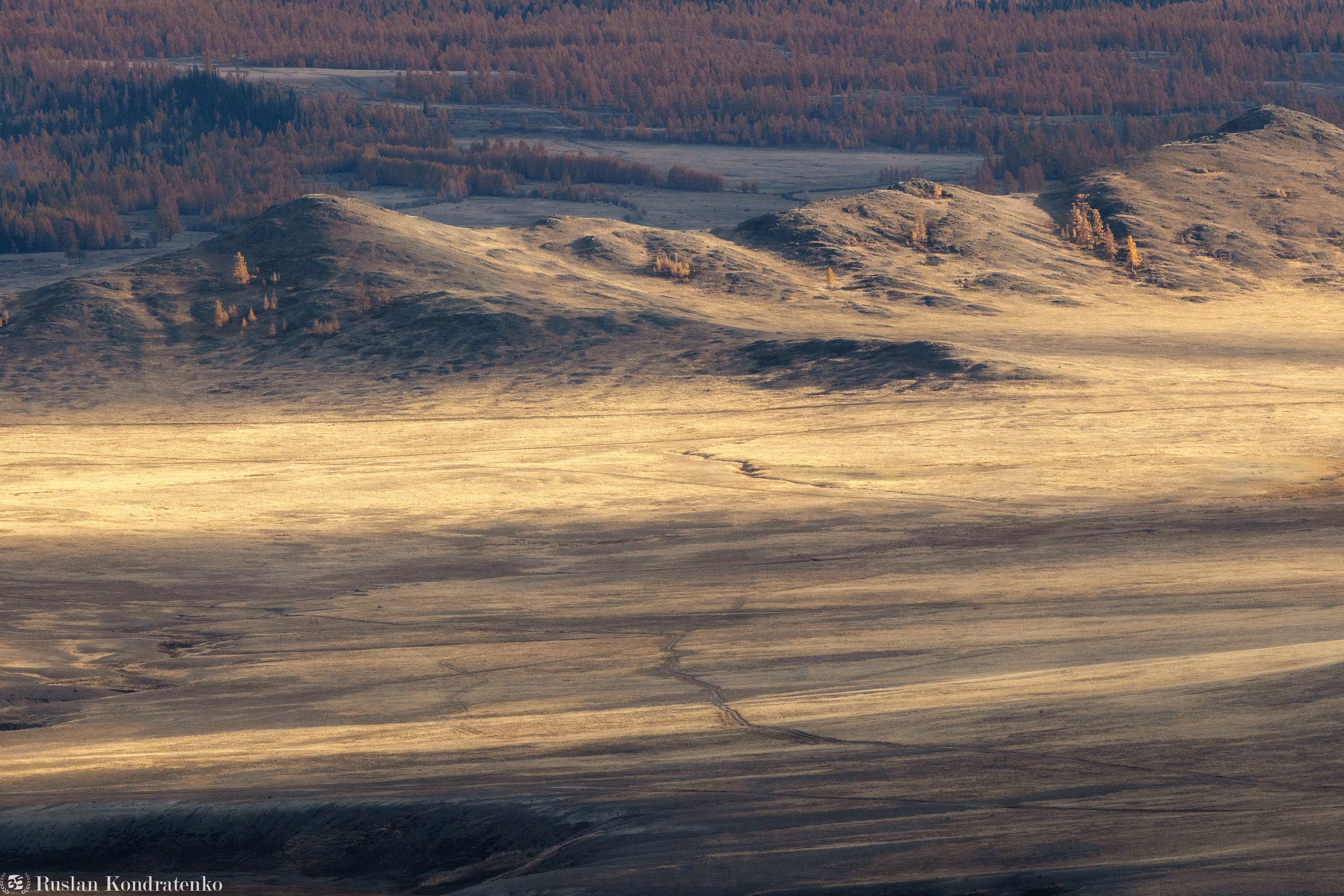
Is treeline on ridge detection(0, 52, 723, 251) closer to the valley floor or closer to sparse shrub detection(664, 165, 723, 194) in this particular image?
sparse shrub detection(664, 165, 723, 194)

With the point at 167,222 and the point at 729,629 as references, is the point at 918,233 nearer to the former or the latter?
the point at 729,629

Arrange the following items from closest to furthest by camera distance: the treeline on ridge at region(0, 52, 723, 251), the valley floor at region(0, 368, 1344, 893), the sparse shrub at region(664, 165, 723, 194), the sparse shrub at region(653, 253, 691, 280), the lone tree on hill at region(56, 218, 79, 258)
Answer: the valley floor at region(0, 368, 1344, 893) < the sparse shrub at region(653, 253, 691, 280) < the lone tree on hill at region(56, 218, 79, 258) < the treeline on ridge at region(0, 52, 723, 251) < the sparse shrub at region(664, 165, 723, 194)

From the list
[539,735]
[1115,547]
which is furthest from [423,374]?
[539,735]

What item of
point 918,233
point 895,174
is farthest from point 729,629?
point 895,174

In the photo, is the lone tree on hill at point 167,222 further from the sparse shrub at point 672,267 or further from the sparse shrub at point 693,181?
the sparse shrub at point 672,267

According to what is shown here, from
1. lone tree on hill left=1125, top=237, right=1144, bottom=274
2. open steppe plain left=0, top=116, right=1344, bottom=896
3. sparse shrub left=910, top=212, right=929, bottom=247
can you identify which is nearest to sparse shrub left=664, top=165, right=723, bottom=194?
sparse shrub left=910, top=212, right=929, bottom=247
